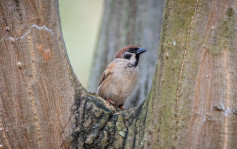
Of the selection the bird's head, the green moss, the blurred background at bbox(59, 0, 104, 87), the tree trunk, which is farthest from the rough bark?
the blurred background at bbox(59, 0, 104, 87)

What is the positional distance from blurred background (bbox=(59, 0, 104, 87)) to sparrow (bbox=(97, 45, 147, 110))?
4411 mm

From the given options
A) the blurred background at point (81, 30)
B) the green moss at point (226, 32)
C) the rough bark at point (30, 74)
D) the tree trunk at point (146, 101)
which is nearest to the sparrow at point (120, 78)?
the tree trunk at point (146, 101)

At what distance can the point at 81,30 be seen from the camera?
8.98 meters

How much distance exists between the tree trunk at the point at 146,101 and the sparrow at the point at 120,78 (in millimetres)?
1556

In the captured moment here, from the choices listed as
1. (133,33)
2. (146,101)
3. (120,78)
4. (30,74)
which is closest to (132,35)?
(133,33)

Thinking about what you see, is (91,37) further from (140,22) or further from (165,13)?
(165,13)

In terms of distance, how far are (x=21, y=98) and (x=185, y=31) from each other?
1.24 m

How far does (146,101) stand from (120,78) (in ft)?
5.70

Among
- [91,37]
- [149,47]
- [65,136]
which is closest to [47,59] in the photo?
[65,136]

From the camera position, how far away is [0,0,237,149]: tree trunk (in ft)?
7.07

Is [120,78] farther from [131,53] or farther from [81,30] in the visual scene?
→ [81,30]

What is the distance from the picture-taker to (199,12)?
219 cm

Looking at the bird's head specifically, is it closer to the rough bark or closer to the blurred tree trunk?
the blurred tree trunk

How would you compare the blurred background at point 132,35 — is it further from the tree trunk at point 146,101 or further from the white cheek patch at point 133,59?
the tree trunk at point 146,101
